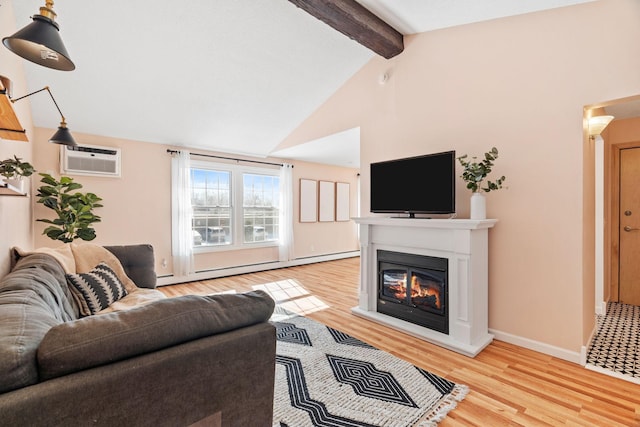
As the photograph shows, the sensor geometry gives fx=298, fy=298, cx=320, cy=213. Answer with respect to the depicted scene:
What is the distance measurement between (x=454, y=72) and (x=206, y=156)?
157 inches

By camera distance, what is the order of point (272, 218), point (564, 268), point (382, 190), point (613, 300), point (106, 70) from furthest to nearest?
1. point (272, 218)
2. point (613, 300)
3. point (382, 190)
4. point (106, 70)
5. point (564, 268)

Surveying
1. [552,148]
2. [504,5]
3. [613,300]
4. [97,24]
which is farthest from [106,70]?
[613,300]

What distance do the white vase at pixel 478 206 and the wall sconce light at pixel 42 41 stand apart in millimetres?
2879

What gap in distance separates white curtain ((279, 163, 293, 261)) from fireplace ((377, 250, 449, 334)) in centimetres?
310

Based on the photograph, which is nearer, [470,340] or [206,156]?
[470,340]

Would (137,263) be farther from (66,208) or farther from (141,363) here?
(141,363)

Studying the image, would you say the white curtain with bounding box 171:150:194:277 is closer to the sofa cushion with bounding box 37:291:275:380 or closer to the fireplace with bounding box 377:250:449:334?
the fireplace with bounding box 377:250:449:334

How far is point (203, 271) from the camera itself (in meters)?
5.12

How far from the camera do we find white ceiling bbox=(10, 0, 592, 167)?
266 centimetres

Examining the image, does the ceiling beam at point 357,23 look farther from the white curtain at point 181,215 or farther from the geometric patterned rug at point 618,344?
the geometric patterned rug at point 618,344

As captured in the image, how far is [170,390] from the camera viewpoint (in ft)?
3.09

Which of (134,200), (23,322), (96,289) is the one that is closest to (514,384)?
(23,322)

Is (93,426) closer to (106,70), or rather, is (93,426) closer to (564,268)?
(564,268)

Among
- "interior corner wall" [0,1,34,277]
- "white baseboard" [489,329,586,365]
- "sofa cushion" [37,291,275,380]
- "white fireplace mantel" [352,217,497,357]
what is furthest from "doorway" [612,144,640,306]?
"interior corner wall" [0,1,34,277]
